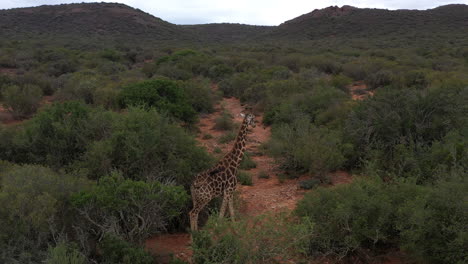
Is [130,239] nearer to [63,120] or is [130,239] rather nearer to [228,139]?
[63,120]

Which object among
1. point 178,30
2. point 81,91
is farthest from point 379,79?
point 178,30

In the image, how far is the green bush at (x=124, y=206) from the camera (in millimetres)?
5020

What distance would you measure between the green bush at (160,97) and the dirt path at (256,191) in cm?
105

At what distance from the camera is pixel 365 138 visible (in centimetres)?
932

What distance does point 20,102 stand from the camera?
46.4ft

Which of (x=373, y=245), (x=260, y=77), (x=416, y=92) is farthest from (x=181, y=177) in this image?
(x=260, y=77)

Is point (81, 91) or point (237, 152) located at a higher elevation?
point (81, 91)

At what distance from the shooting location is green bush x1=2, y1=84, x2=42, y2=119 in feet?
46.4

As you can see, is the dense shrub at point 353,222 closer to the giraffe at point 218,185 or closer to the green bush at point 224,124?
the giraffe at point 218,185

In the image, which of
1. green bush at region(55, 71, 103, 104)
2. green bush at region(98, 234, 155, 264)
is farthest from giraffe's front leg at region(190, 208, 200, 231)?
green bush at region(55, 71, 103, 104)

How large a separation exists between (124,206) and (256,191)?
412 cm

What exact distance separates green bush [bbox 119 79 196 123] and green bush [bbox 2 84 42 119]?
375 centimetres

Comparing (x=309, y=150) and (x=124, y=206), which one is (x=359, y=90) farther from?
(x=124, y=206)

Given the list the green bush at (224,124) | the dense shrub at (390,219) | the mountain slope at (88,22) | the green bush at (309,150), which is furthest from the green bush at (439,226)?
the mountain slope at (88,22)
